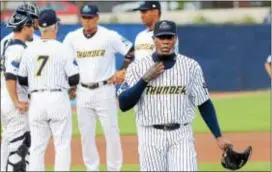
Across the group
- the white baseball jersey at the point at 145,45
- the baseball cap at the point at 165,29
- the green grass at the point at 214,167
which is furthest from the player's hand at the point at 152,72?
the green grass at the point at 214,167

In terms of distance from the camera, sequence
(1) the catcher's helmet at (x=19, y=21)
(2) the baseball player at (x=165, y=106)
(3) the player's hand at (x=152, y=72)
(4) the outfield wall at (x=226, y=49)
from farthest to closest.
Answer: (4) the outfield wall at (x=226, y=49) < (1) the catcher's helmet at (x=19, y=21) < (2) the baseball player at (x=165, y=106) < (3) the player's hand at (x=152, y=72)

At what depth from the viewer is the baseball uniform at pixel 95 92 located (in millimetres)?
9367

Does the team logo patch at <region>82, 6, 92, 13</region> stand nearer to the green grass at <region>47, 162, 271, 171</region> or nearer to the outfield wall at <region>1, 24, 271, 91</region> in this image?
the green grass at <region>47, 162, 271, 171</region>

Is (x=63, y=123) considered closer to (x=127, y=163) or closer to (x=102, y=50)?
(x=102, y=50)

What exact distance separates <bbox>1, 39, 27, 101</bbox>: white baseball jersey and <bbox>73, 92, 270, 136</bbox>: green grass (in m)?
6.06

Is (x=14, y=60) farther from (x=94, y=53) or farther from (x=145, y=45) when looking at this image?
(x=145, y=45)

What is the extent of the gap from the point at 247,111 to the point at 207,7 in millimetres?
9434

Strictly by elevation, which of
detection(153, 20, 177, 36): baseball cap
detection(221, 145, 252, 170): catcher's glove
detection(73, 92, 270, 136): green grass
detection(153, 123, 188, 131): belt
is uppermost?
detection(153, 20, 177, 36): baseball cap

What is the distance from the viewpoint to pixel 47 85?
328 inches

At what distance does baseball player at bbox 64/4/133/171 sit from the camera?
937 cm

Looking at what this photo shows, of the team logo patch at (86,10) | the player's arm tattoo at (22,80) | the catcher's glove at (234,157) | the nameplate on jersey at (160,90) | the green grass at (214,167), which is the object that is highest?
the team logo patch at (86,10)

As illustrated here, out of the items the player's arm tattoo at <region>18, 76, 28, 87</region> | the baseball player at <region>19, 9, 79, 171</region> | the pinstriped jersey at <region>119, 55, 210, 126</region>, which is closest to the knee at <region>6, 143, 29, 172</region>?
the baseball player at <region>19, 9, 79, 171</region>

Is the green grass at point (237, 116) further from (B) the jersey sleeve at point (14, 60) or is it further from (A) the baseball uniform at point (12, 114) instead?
(B) the jersey sleeve at point (14, 60)

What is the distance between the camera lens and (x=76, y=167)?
10.9 meters
